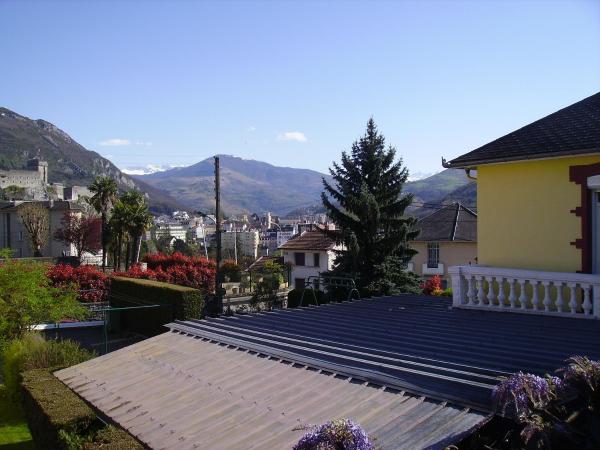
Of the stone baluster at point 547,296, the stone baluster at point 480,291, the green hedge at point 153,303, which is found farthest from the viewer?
the green hedge at point 153,303

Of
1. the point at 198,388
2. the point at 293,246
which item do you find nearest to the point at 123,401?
the point at 198,388

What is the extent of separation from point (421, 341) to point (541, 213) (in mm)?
4005

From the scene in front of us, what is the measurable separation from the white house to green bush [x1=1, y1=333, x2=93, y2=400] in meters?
35.4

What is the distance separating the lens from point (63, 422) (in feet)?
24.4

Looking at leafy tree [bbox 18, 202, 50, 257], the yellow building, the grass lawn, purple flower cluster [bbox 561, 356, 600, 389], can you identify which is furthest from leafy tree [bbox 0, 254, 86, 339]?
leafy tree [bbox 18, 202, 50, 257]

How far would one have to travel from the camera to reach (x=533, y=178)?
9.76 m

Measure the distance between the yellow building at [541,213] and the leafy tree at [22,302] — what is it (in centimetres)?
1224

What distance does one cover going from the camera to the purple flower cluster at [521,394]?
4.02 m

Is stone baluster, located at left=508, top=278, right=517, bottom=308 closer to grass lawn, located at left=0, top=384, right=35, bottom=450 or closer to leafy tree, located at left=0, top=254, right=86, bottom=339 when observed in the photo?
grass lawn, located at left=0, top=384, right=35, bottom=450

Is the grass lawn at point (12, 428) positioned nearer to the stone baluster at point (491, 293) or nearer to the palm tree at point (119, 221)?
the stone baluster at point (491, 293)

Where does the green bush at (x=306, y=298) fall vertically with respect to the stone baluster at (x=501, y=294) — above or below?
below

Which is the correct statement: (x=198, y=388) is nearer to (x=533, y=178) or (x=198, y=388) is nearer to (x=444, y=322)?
(x=444, y=322)

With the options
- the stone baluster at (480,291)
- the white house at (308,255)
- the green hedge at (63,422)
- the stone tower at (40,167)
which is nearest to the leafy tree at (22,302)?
the green hedge at (63,422)

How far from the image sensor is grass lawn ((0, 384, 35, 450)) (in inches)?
455
